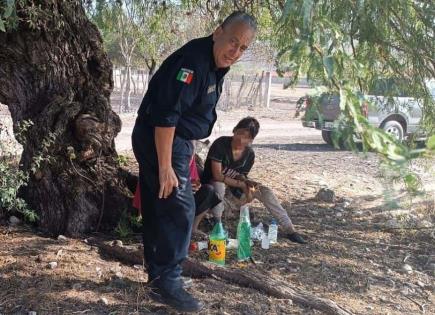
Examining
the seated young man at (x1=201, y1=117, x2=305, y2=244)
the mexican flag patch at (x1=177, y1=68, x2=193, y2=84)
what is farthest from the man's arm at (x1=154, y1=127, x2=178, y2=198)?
the seated young man at (x1=201, y1=117, x2=305, y2=244)

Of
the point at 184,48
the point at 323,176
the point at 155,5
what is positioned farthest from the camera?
the point at 323,176

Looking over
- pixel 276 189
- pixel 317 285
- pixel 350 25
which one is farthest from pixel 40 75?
pixel 276 189

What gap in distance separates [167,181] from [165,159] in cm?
13

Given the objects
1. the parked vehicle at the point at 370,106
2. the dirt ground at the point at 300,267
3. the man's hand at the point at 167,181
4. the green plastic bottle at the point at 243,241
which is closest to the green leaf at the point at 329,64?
the parked vehicle at the point at 370,106

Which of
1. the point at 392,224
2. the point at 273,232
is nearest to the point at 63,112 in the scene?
the point at 273,232

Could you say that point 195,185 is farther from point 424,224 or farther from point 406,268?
point 424,224

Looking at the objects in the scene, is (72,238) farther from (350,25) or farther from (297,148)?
(297,148)

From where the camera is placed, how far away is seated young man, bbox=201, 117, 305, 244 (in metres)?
4.84

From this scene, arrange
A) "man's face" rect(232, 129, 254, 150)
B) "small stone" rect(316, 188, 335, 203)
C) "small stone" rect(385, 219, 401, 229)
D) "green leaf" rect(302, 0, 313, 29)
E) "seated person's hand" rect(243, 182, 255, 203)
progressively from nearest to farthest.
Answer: "green leaf" rect(302, 0, 313, 29) → "man's face" rect(232, 129, 254, 150) → "seated person's hand" rect(243, 182, 255, 203) → "small stone" rect(385, 219, 401, 229) → "small stone" rect(316, 188, 335, 203)

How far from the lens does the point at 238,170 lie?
506 centimetres

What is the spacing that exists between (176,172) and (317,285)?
1.63 meters

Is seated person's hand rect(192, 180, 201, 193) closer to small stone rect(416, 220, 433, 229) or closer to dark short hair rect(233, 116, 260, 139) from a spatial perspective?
dark short hair rect(233, 116, 260, 139)

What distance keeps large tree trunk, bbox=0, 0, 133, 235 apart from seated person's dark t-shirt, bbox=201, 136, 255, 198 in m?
0.85

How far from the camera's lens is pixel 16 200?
12.6 feet
